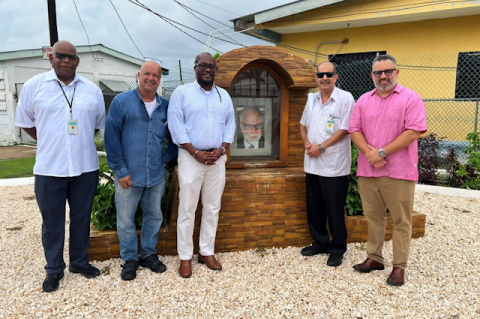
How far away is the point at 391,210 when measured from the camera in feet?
10.1

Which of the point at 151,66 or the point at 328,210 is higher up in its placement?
the point at 151,66

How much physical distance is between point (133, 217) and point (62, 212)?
0.60 m

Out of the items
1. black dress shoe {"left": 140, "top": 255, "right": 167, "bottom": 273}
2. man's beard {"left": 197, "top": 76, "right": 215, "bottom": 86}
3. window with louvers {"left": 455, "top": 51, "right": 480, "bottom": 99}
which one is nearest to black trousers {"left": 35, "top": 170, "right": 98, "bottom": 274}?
black dress shoe {"left": 140, "top": 255, "right": 167, "bottom": 273}

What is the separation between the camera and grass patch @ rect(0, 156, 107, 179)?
25.6ft

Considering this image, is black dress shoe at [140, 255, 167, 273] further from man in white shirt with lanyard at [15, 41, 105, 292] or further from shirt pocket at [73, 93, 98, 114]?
shirt pocket at [73, 93, 98, 114]

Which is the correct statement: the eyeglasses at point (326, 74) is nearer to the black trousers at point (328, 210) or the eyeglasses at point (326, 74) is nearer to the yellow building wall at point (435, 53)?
the black trousers at point (328, 210)

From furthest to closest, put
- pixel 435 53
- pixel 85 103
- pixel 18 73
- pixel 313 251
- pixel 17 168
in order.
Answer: pixel 18 73, pixel 17 168, pixel 435 53, pixel 313 251, pixel 85 103

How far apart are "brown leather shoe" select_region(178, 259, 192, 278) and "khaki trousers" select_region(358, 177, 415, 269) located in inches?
68.2

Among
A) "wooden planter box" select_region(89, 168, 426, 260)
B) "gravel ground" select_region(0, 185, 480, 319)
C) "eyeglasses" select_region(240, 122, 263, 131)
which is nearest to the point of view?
"gravel ground" select_region(0, 185, 480, 319)

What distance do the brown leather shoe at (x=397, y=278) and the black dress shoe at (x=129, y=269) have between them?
7.58 feet

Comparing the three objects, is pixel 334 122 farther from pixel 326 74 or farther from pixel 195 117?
pixel 195 117

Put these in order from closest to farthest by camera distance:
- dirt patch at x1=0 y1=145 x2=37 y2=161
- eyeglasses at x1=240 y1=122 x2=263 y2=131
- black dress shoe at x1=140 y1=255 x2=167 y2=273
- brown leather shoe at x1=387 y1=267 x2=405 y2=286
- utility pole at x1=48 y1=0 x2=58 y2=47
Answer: brown leather shoe at x1=387 y1=267 x2=405 y2=286 → black dress shoe at x1=140 y1=255 x2=167 y2=273 → eyeglasses at x1=240 y1=122 x2=263 y2=131 → utility pole at x1=48 y1=0 x2=58 y2=47 → dirt patch at x1=0 y1=145 x2=37 y2=161

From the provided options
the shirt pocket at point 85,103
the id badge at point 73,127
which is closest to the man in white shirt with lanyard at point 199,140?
the shirt pocket at point 85,103

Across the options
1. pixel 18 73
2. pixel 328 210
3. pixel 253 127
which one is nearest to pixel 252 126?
pixel 253 127
